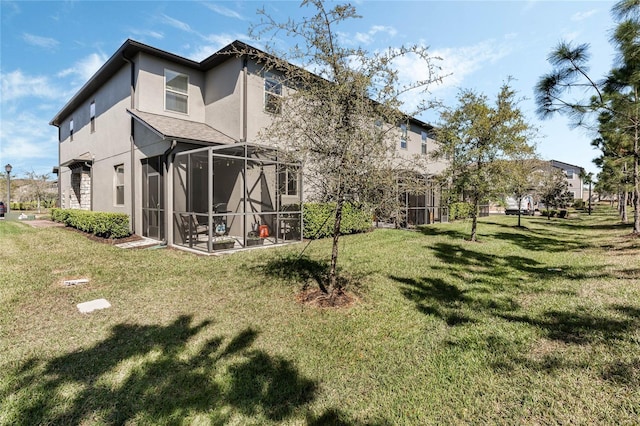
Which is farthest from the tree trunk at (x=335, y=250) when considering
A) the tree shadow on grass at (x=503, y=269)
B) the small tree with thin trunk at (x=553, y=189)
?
the small tree with thin trunk at (x=553, y=189)

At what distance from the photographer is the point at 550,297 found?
4789mm

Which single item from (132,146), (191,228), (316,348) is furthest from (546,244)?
(132,146)

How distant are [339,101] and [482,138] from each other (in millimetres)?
8336

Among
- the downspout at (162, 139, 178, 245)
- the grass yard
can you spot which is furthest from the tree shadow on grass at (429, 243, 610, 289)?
the downspout at (162, 139, 178, 245)

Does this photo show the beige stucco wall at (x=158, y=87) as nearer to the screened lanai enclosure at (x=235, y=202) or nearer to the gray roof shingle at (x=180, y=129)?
the gray roof shingle at (x=180, y=129)

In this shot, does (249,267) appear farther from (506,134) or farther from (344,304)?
(506,134)

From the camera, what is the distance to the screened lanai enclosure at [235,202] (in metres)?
9.08

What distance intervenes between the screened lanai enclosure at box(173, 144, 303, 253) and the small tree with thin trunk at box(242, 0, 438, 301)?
4.49 meters

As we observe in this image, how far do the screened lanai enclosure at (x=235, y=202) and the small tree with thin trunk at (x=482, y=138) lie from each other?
5772 millimetres

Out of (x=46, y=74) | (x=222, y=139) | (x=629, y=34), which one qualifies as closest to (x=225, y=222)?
(x=222, y=139)

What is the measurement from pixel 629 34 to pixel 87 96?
65.6 feet

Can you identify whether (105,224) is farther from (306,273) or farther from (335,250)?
(335,250)

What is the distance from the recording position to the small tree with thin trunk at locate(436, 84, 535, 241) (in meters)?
10.2

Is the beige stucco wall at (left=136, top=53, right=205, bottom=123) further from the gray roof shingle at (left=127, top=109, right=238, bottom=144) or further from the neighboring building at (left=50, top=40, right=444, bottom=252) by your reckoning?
the gray roof shingle at (left=127, top=109, right=238, bottom=144)
